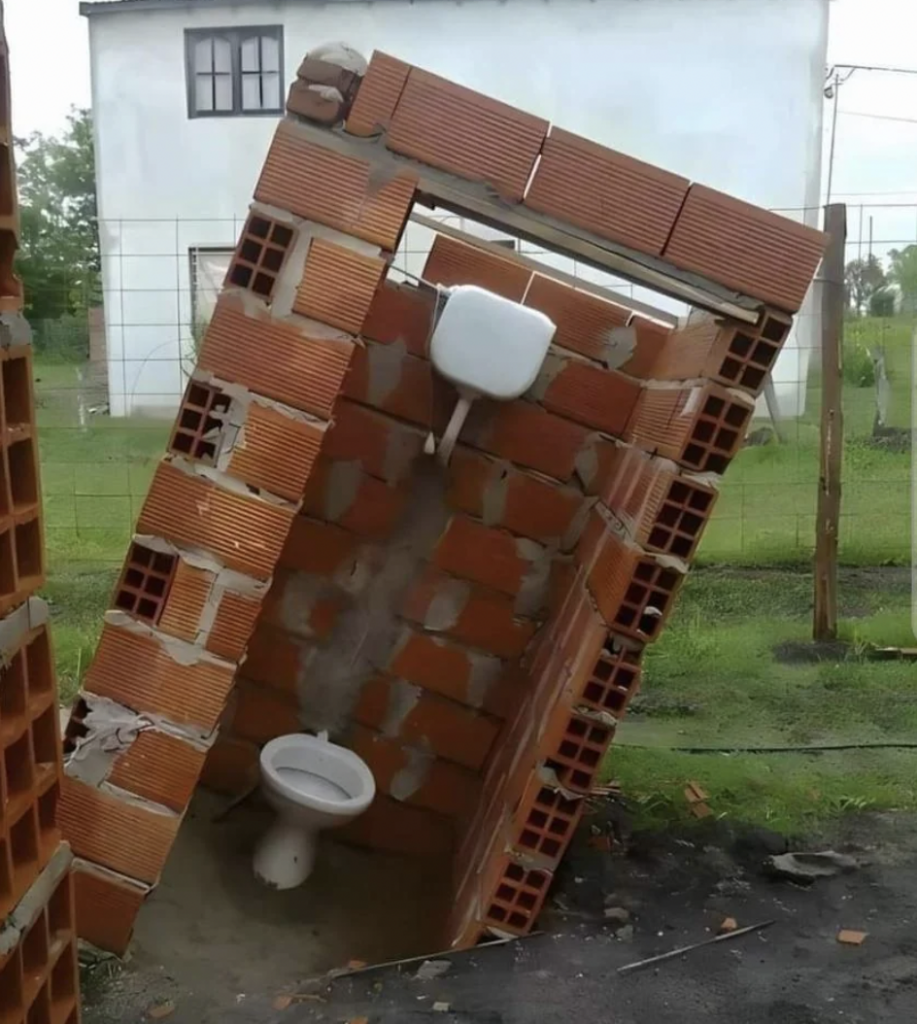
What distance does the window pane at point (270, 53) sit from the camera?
596 cm

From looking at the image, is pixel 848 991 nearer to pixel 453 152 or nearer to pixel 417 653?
pixel 417 653

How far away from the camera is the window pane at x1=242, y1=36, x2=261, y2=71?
233 inches

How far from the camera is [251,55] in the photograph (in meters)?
5.93

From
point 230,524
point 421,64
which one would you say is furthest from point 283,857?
point 421,64

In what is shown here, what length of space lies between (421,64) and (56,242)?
2650 millimetres

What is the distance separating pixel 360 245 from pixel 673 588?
0.88 metres

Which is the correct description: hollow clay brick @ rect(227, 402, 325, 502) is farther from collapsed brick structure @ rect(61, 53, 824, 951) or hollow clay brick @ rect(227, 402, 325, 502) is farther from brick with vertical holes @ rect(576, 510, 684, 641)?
brick with vertical holes @ rect(576, 510, 684, 641)

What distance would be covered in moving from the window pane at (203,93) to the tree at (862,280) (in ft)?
11.7

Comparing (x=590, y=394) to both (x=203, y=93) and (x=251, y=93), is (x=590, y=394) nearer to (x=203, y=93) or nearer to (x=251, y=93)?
(x=251, y=93)

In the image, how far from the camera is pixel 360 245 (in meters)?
2.01

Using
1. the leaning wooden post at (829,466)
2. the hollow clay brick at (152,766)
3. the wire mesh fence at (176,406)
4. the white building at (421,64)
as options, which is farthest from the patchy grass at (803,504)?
the hollow clay brick at (152,766)

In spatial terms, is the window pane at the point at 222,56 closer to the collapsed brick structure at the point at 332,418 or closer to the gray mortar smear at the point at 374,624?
the gray mortar smear at the point at 374,624

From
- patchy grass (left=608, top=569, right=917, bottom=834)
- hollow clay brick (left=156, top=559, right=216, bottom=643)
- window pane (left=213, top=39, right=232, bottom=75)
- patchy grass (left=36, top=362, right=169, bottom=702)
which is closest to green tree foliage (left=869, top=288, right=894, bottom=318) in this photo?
patchy grass (left=608, top=569, right=917, bottom=834)

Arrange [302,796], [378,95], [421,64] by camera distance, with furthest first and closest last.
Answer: [421,64]
[302,796]
[378,95]
